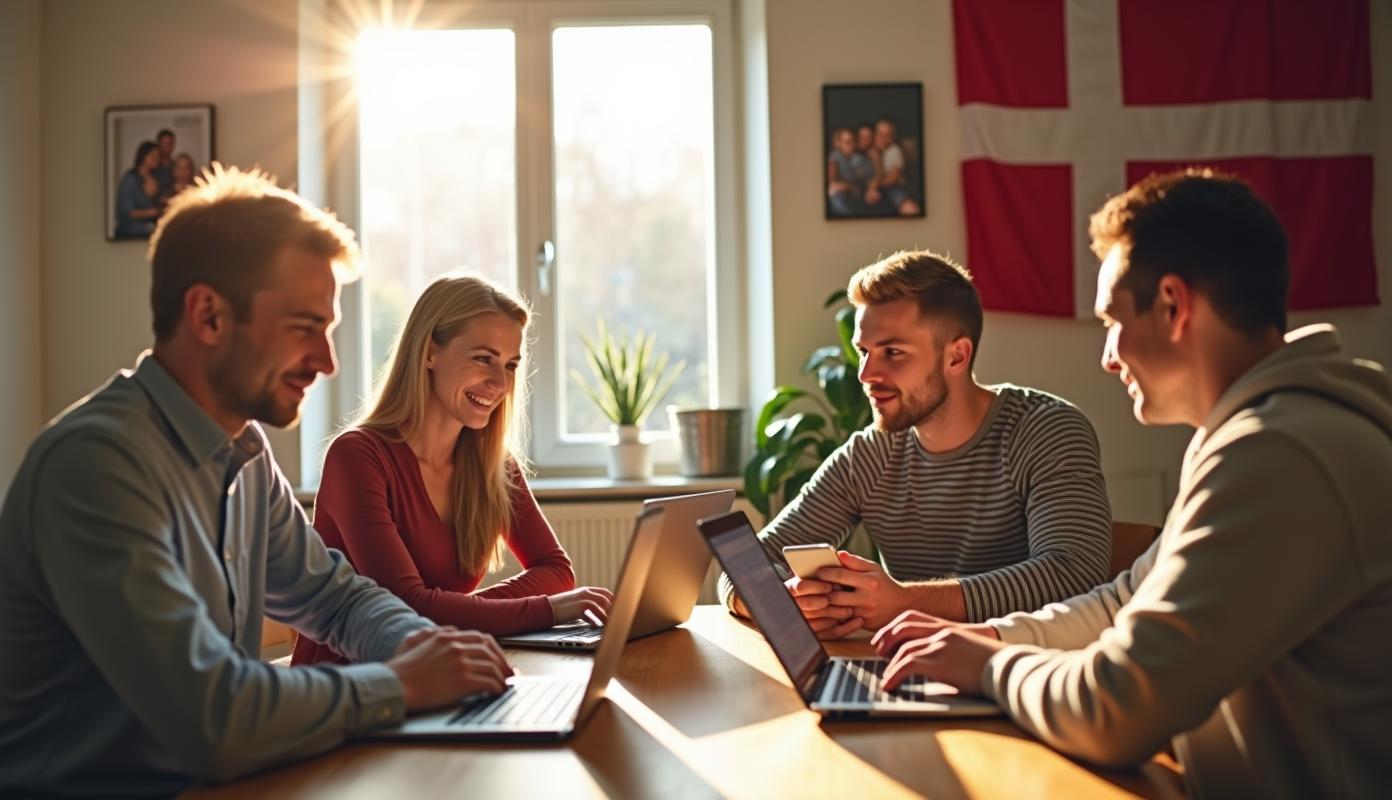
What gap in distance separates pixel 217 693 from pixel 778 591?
73 centimetres

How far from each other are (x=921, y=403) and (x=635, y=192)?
2.26 meters

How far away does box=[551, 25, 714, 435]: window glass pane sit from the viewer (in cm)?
429

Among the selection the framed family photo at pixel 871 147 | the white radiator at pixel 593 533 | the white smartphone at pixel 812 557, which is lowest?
the white radiator at pixel 593 533

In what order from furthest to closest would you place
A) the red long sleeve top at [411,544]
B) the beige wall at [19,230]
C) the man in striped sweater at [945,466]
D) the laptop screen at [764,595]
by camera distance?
the beige wall at [19,230] → the man in striped sweater at [945,466] → the red long sleeve top at [411,544] → the laptop screen at [764,595]

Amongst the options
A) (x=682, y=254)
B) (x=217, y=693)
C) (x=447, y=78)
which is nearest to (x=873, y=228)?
(x=682, y=254)

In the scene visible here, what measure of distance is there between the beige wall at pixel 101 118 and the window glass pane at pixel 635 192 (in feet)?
3.24

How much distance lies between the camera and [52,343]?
396cm

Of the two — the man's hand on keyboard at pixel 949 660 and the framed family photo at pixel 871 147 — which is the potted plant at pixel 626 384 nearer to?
the framed family photo at pixel 871 147

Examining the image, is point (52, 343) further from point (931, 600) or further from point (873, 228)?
point (931, 600)

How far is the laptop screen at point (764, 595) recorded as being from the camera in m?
1.52

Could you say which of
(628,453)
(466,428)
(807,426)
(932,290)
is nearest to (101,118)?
(628,453)

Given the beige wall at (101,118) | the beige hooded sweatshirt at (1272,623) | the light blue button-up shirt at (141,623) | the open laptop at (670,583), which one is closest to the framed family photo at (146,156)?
the beige wall at (101,118)

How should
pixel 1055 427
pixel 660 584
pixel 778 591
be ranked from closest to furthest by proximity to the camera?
pixel 778 591 → pixel 660 584 → pixel 1055 427

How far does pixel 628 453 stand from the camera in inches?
157
